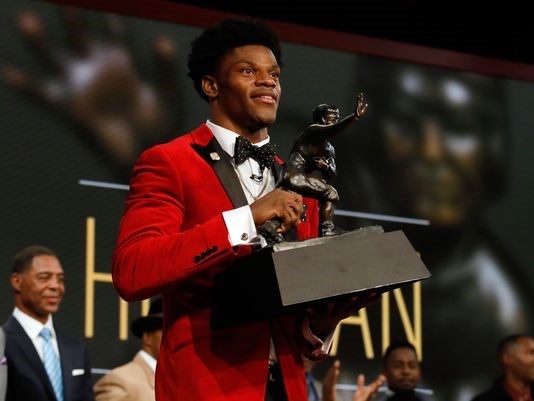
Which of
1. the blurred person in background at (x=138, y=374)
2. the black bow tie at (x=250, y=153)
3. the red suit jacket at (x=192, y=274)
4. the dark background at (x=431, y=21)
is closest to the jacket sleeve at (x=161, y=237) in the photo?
the red suit jacket at (x=192, y=274)

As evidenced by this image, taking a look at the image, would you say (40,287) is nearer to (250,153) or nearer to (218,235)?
(250,153)

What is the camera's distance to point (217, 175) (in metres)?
2.20

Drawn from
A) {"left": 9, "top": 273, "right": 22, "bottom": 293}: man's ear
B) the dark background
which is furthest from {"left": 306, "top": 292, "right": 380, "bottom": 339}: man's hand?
the dark background

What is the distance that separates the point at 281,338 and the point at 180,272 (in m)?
0.28

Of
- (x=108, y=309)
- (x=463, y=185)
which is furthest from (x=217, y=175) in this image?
(x=463, y=185)

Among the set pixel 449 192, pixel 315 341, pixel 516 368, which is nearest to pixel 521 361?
pixel 516 368

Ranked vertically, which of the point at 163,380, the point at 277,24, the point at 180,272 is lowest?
the point at 163,380

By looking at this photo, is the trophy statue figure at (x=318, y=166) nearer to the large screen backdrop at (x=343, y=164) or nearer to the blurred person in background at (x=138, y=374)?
the blurred person in background at (x=138, y=374)

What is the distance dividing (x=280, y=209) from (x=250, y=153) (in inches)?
10.5

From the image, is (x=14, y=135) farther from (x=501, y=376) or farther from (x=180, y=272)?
(x=180, y=272)

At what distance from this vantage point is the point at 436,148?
6.15m

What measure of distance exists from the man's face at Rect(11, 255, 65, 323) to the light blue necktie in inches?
3.0

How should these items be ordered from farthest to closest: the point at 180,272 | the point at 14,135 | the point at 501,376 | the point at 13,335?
1. the point at 501,376
2. the point at 14,135
3. the point at 13,335
4. the point at 180,272

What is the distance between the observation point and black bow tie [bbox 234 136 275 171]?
2230mm
